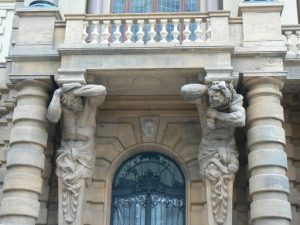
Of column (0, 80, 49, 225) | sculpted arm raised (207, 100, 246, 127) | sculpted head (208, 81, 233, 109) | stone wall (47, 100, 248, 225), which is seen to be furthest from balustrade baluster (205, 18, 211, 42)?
column (0, 80, 49, 225)

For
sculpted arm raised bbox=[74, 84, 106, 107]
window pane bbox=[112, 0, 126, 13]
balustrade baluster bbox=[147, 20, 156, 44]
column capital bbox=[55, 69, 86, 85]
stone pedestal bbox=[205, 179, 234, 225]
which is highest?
window pane bbox=[112, 0, 126, 13]

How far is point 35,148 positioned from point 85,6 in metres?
5.01

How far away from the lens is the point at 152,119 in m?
14.2

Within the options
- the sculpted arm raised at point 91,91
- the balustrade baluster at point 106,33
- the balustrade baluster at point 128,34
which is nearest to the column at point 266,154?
the balustrade baluster at point 128,34

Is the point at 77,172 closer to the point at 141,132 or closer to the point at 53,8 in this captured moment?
the point at 141,132

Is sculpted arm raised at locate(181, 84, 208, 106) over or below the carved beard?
over

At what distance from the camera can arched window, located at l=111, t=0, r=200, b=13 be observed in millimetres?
15852

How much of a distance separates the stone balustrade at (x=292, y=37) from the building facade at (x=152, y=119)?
0.18 ft

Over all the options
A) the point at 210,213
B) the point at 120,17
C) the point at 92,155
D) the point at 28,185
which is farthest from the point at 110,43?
the point at 210,213

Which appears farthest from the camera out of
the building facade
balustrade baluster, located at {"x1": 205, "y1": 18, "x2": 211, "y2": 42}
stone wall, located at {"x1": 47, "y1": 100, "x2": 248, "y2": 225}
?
stone wall, located at {"x1": 47, "y1": 100, "x2": 248, "y2": 225}

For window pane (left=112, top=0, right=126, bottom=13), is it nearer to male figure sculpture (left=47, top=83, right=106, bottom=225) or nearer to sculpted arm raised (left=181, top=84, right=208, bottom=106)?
male figure sculpture (left=47, top=83, right=106, bottom=225)

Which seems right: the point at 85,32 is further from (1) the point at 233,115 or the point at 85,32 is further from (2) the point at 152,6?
(1) the point at 233,115

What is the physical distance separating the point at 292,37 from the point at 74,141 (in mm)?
5862

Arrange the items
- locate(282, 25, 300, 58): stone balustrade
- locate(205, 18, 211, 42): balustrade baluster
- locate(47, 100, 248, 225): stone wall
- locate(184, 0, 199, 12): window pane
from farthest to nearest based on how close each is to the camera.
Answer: locate(184, 0, 199, 12): window pane
locate(47, 100, 248, 225): stone wall
locate(282, 25, 300, 58): stone balustrade
locate(205, 18, 211, 42): balustrade baluster
